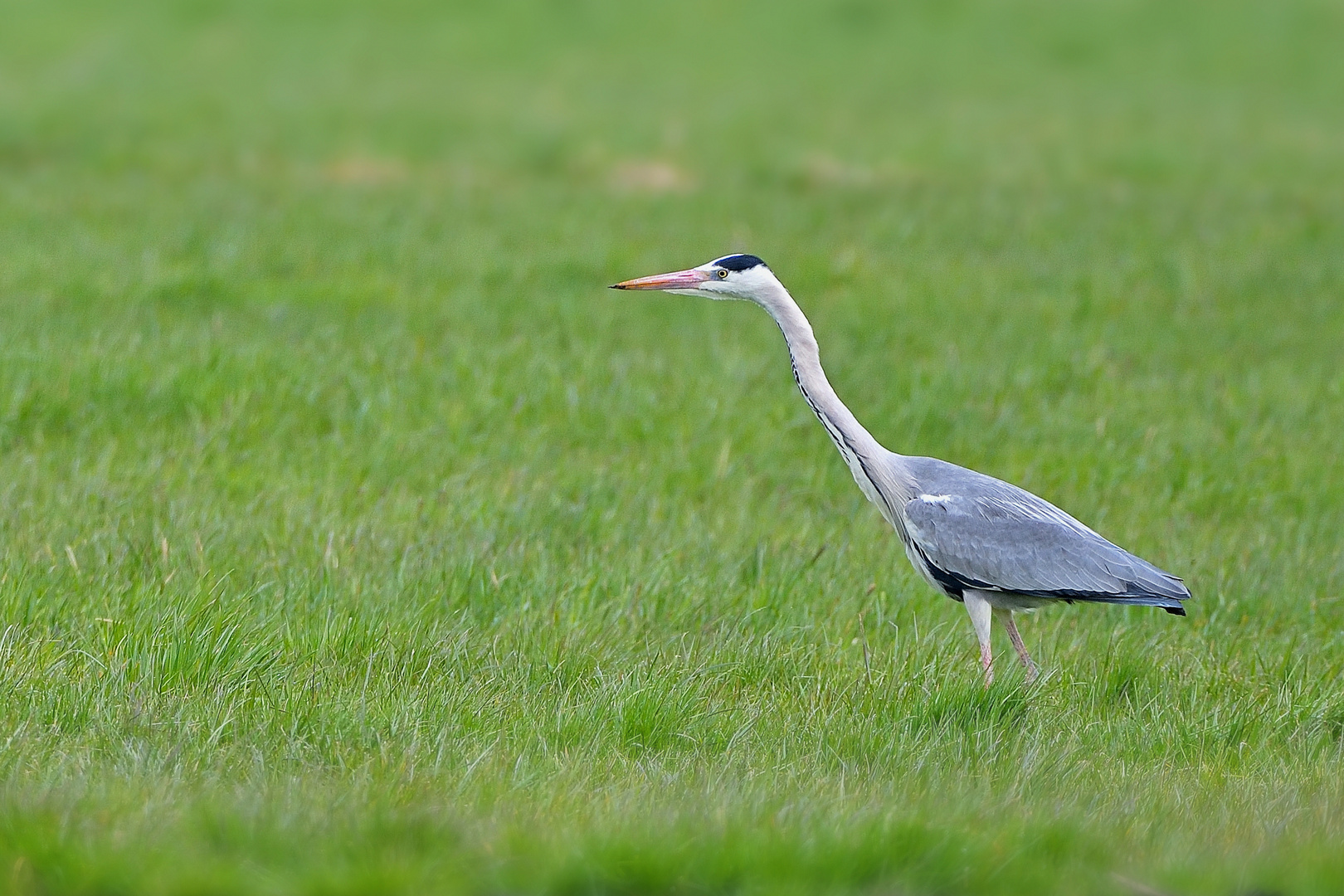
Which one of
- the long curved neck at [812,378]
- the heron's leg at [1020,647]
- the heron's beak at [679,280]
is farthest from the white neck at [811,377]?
the heron's leg at [1020,647]

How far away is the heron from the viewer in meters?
5.11

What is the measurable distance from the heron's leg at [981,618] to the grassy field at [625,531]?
0.17 m

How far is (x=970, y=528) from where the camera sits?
5227mm

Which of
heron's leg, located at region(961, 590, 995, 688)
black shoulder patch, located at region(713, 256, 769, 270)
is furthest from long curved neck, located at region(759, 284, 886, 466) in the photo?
heron's leg, located at region(961, 590, 995, 688)

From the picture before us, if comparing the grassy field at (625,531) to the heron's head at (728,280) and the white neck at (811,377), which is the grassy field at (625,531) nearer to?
the white neck at (811,377)

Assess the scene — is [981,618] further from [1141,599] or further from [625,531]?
[625,531]

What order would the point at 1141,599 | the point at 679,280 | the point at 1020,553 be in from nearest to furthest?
1. the point at 1141,599
2. the point at 1020,553
3. the point at 679,280

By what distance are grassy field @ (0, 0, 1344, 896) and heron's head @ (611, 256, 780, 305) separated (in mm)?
1111

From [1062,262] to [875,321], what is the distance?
2745mm

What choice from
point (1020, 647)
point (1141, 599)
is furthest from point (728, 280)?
point (1141, 599)

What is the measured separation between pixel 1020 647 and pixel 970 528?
44cm

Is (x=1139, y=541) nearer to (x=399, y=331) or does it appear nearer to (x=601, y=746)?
(x=601, y=746)

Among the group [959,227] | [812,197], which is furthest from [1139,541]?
[812,197]

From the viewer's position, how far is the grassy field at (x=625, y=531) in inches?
133
